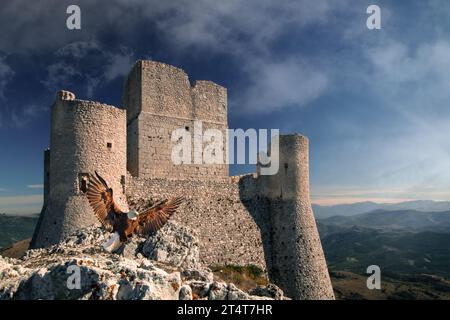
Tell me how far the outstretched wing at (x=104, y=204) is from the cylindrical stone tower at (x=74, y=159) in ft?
8.09

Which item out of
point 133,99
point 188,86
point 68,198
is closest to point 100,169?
point 68,198

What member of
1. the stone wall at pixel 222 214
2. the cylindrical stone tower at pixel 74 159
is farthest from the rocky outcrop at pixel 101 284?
the stone wall at pixel 222 214

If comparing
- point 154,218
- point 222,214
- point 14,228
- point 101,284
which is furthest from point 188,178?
point 14,228

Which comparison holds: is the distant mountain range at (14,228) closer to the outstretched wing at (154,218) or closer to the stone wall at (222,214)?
the stone wall at (222,214)

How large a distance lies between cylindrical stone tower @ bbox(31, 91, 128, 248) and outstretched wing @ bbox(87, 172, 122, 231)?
97.1 inches

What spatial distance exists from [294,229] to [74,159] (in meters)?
14.0

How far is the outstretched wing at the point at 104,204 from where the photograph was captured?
14375mm

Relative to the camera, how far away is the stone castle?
17.3 metres

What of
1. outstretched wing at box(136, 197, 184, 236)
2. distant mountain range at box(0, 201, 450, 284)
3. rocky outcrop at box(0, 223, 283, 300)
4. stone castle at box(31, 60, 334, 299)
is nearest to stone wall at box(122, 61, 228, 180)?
stone castle at box(31, 60, 334, 299)

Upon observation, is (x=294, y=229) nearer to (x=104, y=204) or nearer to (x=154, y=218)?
(x=154, y=218)

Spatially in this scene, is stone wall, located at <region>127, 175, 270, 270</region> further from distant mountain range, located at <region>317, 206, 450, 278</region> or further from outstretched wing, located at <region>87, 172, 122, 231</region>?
distant mountain range, located at <region>317, 206, 450, 278</region>

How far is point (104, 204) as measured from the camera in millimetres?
14445

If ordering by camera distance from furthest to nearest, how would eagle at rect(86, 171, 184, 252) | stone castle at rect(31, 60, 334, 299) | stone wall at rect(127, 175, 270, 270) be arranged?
1. stone wall at rect(127, 175, 270, 270)
2. stone castle at rect(31, 60, 334, 299)
3. eagle at rect(86, 171, 184, 252)

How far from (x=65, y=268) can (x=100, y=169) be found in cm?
940
